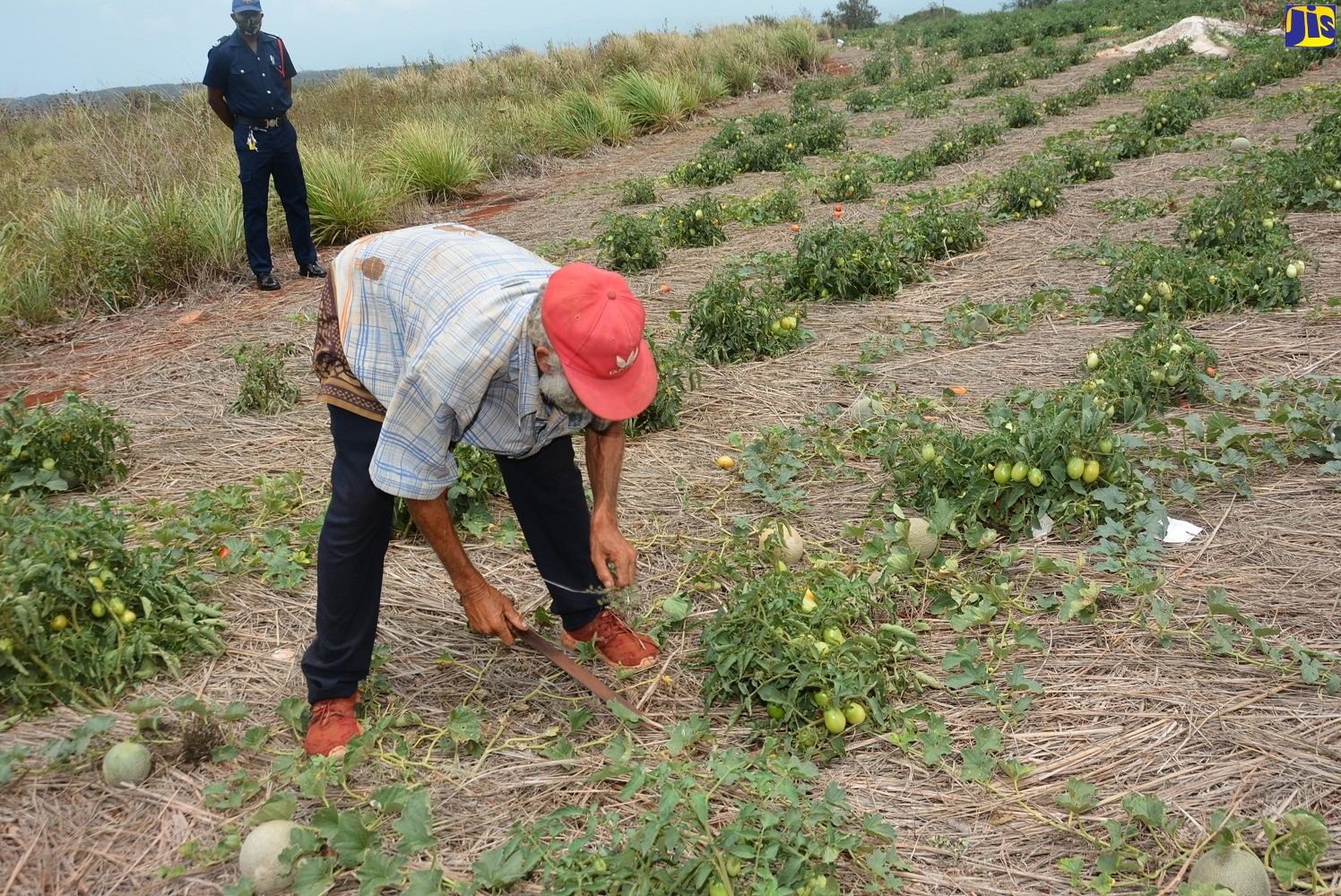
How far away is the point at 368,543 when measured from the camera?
2525mm

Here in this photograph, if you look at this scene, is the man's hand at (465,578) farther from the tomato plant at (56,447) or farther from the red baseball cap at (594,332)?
the tomato plant at (56,447)

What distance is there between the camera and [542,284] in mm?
2299

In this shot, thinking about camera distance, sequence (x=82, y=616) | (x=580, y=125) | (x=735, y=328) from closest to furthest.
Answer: (x=82, y=616) → (x=735, y=328) → (x=580, y=125)

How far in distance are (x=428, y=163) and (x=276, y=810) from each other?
9805 millimetres

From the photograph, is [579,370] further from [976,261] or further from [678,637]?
[976,261]

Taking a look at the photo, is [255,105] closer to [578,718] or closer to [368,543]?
[368,543]

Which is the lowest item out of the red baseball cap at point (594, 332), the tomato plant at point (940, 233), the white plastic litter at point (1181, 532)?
the white plastic litter at point (1181, 532)

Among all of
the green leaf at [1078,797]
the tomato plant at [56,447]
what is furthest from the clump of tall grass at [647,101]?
the green leaf at [1078,797]

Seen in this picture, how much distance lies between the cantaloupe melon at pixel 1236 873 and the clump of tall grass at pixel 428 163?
34.0 ft

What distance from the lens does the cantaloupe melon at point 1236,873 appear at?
6.29 ft

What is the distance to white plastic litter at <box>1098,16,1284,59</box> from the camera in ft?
55.8

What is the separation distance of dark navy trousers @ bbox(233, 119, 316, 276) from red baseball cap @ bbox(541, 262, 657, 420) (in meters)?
6.14

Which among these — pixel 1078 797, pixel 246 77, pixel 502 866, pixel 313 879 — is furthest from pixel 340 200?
pixel 1078 797

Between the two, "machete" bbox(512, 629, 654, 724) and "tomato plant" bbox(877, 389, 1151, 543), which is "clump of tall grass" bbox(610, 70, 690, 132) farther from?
"machete" bbox(512, 629, 654, 724)
